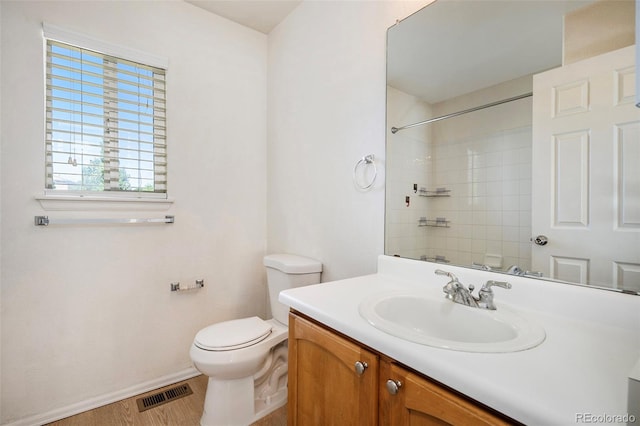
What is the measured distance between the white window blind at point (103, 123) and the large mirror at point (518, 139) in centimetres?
147

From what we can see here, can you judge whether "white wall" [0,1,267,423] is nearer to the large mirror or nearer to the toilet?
the toilet

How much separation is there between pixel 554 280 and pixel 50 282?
2.26m

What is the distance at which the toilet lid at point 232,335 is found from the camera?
1.45 meters

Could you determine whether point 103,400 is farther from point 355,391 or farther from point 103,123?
point 355,391

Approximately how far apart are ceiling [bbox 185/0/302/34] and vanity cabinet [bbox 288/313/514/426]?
79.0 inches

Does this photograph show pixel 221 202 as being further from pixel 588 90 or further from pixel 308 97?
pixel 588 90

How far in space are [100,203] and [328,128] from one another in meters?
1.38

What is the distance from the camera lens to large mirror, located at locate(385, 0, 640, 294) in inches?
31.5

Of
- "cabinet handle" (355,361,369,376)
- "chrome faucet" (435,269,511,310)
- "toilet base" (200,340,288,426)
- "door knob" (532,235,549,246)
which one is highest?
"door knob" (532,235,549,246)

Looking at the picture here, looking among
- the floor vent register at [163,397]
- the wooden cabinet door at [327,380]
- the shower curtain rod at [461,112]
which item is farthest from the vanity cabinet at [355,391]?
the floor vent register at [163,397]

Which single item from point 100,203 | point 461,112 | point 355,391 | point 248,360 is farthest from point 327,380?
point 100,203

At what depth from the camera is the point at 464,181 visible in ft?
3.77

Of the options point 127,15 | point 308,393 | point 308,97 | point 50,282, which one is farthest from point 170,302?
point 127,15

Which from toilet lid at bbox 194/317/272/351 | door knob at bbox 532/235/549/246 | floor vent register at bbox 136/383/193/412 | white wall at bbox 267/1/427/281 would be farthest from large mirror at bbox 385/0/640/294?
floor vent register at bbox 136/383/193/412
